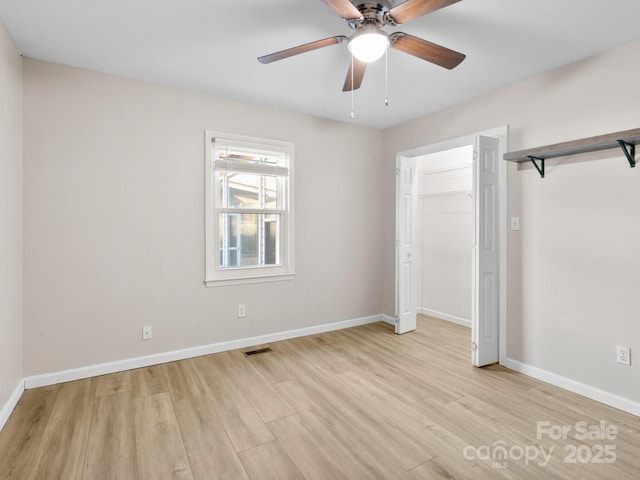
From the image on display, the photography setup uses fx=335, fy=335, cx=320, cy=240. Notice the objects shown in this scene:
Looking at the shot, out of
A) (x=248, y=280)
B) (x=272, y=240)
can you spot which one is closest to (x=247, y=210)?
(x=272, y=240)

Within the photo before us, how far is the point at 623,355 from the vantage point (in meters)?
2.37

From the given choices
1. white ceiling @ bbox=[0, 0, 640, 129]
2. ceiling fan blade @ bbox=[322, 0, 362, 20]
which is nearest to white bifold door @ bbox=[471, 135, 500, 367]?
white ceiling @ bbox=[0, 0, 640, 129]

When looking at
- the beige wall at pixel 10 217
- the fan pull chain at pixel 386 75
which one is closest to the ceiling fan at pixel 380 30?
the fan pull chain at pixel 386 75

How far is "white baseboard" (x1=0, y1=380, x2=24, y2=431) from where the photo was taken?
212 centimetres

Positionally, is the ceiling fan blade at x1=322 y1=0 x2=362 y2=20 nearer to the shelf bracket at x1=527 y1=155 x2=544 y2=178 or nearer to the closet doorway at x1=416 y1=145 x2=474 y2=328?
the shelf bracket at x1=527 y1=155 x2=544 y2=178

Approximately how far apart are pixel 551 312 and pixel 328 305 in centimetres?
226

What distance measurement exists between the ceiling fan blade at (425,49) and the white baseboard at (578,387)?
254 cm

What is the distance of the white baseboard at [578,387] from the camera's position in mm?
2326

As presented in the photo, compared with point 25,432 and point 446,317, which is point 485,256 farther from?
point 25,432

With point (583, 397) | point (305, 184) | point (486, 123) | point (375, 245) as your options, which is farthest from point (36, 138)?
point (583, 397)

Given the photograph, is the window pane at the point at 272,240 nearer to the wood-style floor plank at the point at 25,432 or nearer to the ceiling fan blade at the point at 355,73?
the ceiling fan blade at the point at 355,73

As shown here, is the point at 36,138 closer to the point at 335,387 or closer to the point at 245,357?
the point at 245,357

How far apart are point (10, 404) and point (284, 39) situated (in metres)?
3.09

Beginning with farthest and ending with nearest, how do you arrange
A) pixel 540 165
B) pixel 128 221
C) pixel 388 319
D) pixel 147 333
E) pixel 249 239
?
pixel 388 319, pixel 249 239, pixel 147 333, pixel 128 221, pixel 540 165
